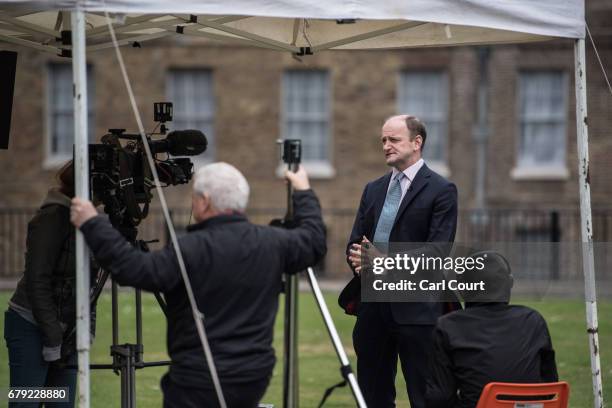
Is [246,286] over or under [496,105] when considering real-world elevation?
under

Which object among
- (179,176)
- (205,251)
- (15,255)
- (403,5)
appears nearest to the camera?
(205,251)

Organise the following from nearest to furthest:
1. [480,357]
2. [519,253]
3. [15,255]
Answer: [480,357], [519,253], [15,255]

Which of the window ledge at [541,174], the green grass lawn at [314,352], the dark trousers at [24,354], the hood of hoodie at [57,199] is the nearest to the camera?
the hood of hoodie at [57,199]

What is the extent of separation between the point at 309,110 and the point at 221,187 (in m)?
15.8

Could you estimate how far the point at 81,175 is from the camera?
4832mm

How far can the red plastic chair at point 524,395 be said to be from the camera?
452 cm

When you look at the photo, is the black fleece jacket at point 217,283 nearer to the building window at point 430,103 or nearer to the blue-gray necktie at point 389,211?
the blue-gray necktie at point 389,211

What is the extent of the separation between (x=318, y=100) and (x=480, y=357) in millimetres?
15661

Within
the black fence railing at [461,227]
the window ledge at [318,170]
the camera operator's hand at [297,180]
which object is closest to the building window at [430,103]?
the black fence railing at [461,227]

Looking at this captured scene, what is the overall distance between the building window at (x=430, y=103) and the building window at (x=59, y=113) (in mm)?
6047

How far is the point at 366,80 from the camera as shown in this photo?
778 inches

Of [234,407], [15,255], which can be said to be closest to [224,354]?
[234,407]

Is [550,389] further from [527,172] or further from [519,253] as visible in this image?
[527,172]

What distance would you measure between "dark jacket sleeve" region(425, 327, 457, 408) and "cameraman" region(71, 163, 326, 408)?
80 centimetres
